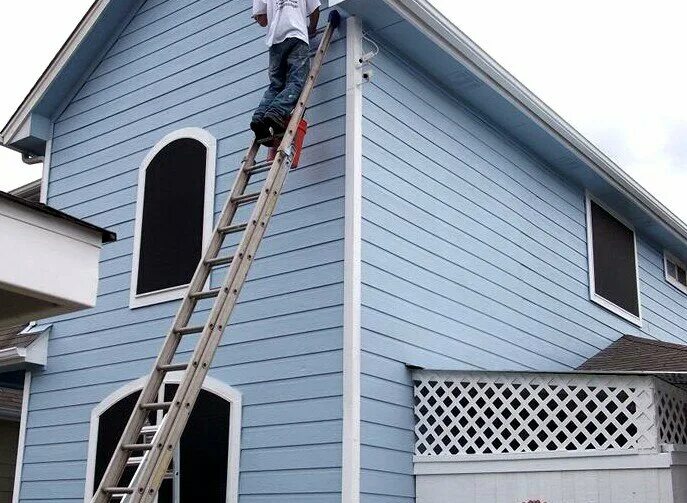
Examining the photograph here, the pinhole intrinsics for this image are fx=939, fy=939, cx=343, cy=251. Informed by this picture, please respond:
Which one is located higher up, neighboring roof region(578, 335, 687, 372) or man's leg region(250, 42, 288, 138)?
man's leg region(250, 42, 288, 138)

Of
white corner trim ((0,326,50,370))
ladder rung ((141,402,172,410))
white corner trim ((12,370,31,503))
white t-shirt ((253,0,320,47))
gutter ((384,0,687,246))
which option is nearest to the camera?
ladder rung ((141,402,172,410))

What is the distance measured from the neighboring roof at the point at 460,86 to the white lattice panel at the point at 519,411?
2.92 m

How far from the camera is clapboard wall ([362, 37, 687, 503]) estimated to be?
24.4ft

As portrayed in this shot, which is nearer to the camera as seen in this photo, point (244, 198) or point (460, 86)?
point (244, 198)

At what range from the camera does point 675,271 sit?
14.4 meters

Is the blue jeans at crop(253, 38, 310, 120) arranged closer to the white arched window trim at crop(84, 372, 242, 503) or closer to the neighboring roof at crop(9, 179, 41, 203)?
the white arched window trim at crop(84, 372, 242, 503)

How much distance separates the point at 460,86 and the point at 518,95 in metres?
0.61

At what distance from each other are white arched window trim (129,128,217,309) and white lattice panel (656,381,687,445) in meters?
4.02

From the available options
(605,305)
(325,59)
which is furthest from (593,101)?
(325,59)

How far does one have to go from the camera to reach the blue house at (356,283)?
23.4 ft

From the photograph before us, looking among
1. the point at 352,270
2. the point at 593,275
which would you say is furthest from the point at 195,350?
the point at 593,275

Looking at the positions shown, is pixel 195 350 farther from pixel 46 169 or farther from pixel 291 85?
pixel 46 169

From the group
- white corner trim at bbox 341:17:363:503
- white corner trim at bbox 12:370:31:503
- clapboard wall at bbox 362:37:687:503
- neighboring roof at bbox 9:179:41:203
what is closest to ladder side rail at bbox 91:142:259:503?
white corner trim at bbox 341:17:363:503

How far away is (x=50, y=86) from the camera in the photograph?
33.2ft
